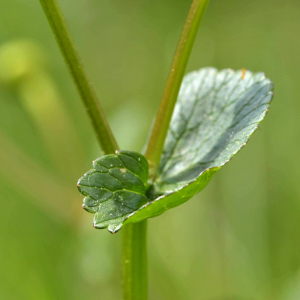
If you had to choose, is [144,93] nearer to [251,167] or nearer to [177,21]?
[177,21]

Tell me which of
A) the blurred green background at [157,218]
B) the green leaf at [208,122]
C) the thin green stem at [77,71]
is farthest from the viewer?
the blurred green background at [157,218]

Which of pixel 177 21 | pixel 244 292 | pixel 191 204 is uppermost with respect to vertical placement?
pixel 177 21

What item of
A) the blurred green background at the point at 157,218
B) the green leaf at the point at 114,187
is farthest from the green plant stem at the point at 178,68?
the blurred green background at the point at 157,218

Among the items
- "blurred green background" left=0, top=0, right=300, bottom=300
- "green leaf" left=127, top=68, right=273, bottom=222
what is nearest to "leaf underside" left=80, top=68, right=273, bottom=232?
"green leaf" left=127, top=68, right=273, bottom=222

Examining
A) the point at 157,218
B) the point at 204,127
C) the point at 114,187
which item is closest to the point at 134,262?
the point at 114,187

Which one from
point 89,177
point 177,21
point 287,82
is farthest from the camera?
point 177,21

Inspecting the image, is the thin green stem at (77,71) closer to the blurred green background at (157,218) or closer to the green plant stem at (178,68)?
the green plant stem at (178,68)

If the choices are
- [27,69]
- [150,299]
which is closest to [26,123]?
[27,69]
